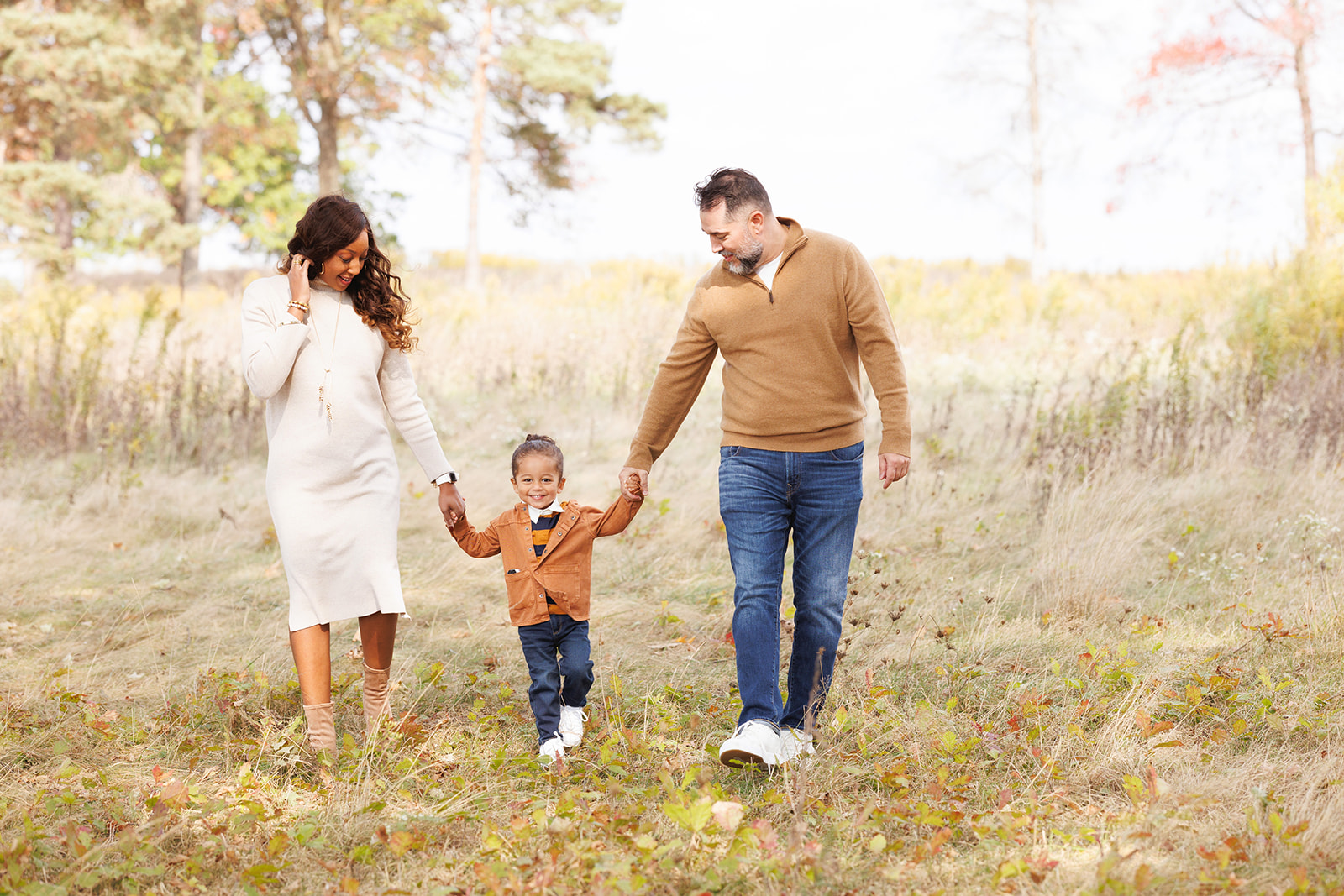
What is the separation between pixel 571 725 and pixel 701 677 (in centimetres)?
89

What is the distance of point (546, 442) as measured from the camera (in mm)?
3420

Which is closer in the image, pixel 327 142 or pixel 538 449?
pixel 538 449

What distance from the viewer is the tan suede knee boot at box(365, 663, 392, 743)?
131 inches

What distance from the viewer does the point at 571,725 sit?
3398 millimetres

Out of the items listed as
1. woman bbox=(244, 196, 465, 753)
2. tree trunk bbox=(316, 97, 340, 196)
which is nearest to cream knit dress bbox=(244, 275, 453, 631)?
woman bbox=(244, 196, 465, 753)

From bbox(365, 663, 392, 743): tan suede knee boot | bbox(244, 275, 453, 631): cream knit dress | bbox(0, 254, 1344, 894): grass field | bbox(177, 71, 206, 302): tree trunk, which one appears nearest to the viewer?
bbox(0, 254, 1344, 894): grass field

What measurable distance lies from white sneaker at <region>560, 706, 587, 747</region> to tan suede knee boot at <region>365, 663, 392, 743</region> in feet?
1.92

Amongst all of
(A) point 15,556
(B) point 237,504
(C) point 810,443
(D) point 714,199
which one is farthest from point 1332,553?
(A) point 15,556

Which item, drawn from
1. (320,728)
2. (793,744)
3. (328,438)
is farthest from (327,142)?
(793,744)

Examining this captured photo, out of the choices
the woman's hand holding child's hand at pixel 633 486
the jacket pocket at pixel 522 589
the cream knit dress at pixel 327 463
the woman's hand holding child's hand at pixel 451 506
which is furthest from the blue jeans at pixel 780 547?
the cream knit dress at pixel 327 463

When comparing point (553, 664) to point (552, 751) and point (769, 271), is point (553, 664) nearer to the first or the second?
point (552, 751)

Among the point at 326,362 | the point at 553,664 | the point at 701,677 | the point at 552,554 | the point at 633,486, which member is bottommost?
the point at 701,677

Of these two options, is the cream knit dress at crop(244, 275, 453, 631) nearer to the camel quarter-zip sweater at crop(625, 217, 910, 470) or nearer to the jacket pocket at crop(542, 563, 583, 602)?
the jacket pocket at crop(542, 563, 583, 602)

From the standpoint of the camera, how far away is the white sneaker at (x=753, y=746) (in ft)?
9.84
